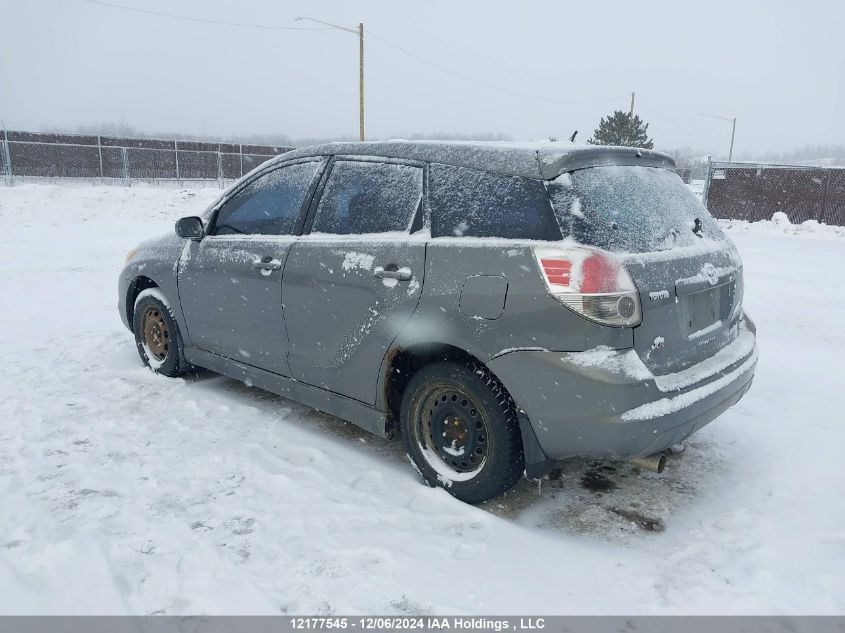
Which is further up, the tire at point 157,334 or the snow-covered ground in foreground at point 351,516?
the tire at point 157,334

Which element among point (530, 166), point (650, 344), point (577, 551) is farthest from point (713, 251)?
point (577, 551)

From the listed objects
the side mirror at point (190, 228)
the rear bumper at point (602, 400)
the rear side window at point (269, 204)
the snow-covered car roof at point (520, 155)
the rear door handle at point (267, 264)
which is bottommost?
the rear bumper at point (602, 400)

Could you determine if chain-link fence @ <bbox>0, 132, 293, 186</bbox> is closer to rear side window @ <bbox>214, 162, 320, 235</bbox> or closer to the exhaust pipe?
rear side window @ <bbox>214, 162, 320, 235</bbox>

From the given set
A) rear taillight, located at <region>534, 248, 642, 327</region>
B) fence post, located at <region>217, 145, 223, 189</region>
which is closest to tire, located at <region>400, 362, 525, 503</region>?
rear taillight, located at <region>534, 248, 642, 327</region>

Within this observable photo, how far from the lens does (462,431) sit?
314 cm

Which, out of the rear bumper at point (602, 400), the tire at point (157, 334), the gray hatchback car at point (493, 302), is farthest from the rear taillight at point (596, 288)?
the tire at point (157, 334)

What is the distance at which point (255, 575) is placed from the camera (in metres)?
2.56

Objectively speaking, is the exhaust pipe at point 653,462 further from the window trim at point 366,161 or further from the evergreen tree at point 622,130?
the evergreen tree at point 622,130

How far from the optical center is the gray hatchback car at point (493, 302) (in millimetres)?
2650

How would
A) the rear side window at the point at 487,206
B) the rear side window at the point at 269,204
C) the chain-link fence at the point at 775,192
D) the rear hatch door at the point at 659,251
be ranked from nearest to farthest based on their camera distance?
the rear hatch door at the point at 659,251, the rear side window at the point at 487,206, the rear side window at the point at 269,204, the chain-link fence at the point at 775,192

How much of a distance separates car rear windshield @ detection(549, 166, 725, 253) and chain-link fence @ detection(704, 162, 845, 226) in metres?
16.1

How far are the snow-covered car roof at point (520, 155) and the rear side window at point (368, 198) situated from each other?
0.10 meters

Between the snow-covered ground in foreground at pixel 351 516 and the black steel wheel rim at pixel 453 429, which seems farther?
the black steel wheel rim at pixel 453 429

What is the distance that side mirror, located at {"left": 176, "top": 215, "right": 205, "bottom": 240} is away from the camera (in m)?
4.38
